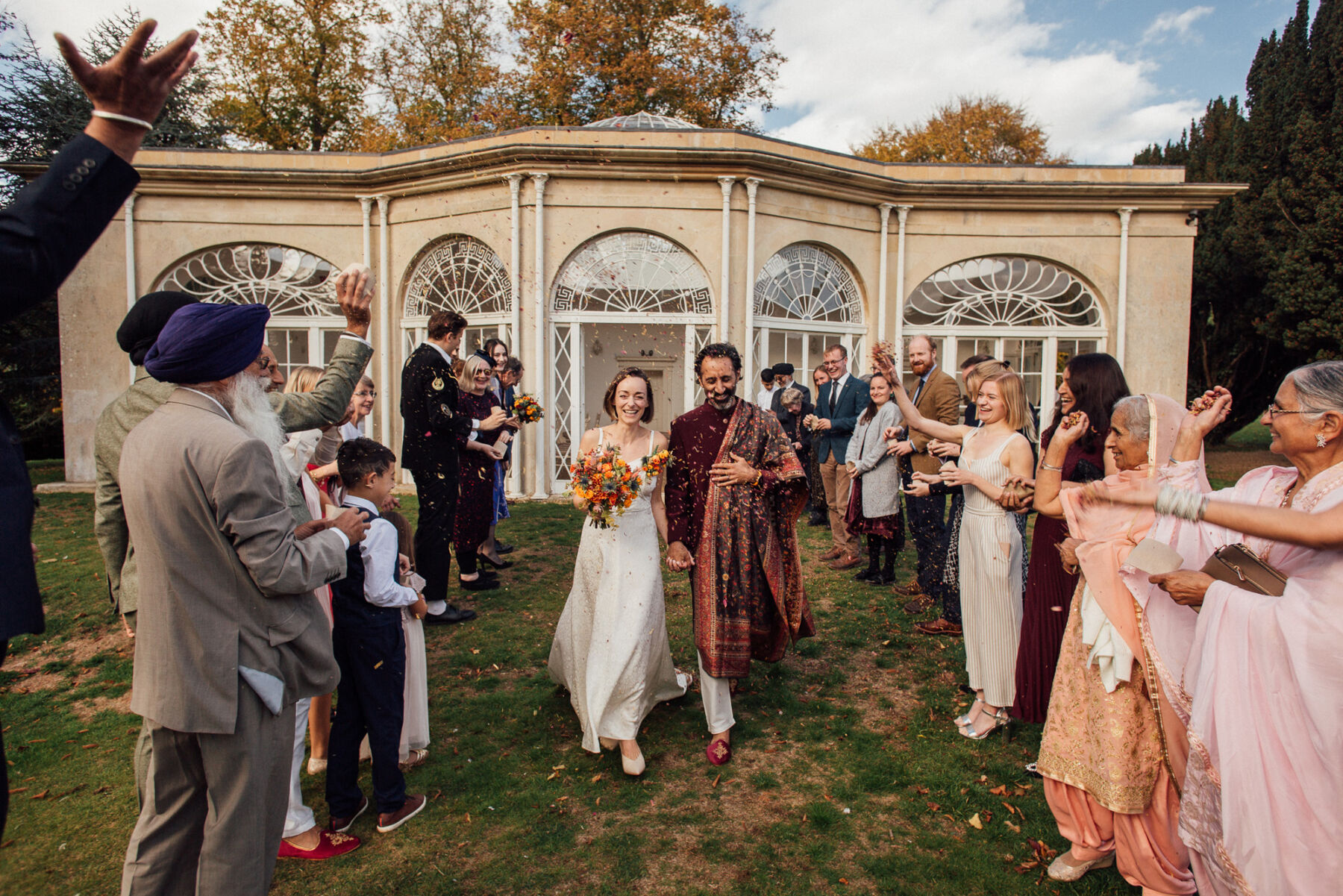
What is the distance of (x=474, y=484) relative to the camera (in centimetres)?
682

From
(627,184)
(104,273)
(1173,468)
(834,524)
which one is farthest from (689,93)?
(1173,468)

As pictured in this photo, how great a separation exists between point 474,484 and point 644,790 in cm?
390

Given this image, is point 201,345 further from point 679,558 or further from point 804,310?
point 804,310

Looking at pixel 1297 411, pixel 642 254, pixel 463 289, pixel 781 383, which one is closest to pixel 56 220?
pixel 1297 411

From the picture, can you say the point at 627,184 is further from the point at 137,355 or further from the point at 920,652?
the point at 137,355

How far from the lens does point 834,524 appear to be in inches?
322

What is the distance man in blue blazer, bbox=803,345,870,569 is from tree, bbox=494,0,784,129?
15845 millimetres

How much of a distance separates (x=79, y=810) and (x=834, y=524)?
267 inches

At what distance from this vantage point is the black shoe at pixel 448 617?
595cm

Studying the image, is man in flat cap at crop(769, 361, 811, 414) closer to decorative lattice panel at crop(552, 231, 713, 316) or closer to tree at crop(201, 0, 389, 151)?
decorative lattice panel at crop(552, 231, 713, 316)

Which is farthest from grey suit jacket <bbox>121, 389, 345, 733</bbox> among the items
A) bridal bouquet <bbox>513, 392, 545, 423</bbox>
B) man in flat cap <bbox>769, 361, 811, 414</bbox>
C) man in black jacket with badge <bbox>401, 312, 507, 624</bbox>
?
man in flat cap <bbox>769, 361, 811, 414</bbox>

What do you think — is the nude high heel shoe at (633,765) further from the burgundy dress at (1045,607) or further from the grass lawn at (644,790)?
the burgundy dress at (1045,607)

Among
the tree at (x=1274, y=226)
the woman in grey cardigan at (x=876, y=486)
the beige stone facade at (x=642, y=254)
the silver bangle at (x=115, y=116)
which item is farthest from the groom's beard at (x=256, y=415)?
the tree at (x=1274, y=226)

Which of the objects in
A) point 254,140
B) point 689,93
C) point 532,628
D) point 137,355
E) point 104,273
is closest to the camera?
point 137,355
